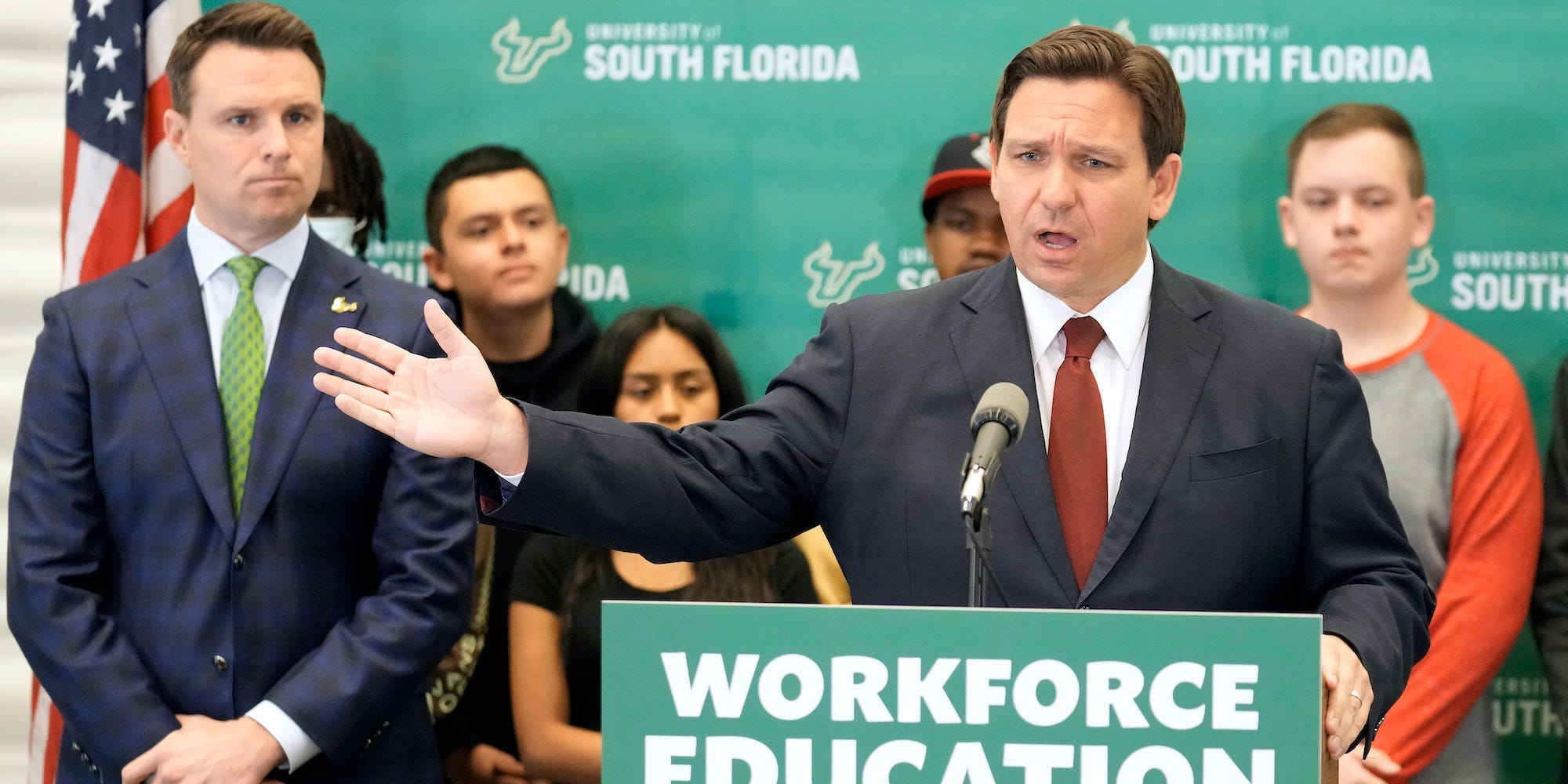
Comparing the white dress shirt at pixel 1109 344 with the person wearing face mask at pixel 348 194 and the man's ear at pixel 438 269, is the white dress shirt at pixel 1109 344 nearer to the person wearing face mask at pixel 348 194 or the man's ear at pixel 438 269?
the man's ear at pixel 438 269

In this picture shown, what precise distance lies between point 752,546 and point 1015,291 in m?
0.50

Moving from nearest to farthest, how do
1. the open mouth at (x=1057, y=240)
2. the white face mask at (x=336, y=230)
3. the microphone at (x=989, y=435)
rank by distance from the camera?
the microphone at (x=989, y=435)
the open mouth at (x=1057, y=240)
the white face mask at (x=336, y=230)

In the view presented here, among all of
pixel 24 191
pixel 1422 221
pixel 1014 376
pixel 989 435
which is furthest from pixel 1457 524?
pixel 24 191

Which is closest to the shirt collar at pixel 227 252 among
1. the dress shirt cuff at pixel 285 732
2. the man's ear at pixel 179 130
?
the man's ear at pixel 179 130

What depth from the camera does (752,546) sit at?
7.10 ft

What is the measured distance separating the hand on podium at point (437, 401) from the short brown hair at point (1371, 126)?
8.32 ft

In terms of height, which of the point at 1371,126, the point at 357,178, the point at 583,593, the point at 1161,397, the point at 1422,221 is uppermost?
the point at 1371,126

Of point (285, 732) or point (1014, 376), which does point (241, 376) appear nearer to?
point (285, 732)

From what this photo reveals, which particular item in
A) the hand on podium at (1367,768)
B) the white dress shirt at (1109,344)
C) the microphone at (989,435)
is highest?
the white dress shirt at (1109,344)

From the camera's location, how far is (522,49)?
419 cm

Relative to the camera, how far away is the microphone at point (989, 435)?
152 centimetres

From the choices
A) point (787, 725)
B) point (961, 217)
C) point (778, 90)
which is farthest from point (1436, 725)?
point (787, 725)

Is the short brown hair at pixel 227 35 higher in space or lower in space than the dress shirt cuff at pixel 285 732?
higher

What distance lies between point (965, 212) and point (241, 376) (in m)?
1.78
